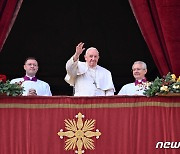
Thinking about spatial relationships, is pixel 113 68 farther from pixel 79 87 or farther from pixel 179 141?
pixel 179 141

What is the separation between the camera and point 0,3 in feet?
34.9

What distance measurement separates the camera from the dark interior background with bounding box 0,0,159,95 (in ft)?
48.6

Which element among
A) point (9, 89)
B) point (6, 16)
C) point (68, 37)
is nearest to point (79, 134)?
point (9, 89)

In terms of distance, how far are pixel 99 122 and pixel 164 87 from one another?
104 centimetres

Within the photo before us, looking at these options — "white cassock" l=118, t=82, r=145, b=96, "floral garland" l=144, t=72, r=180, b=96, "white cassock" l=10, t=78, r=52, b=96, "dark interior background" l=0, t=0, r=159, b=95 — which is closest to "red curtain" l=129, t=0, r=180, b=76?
"white cassock" l=118, t=82, r=145, b=96

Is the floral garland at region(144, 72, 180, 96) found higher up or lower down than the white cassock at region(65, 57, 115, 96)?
lower down

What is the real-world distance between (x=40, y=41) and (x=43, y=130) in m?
5.43

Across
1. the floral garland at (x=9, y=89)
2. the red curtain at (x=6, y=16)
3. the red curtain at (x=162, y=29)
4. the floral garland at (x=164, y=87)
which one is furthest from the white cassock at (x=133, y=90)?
the red curtain at (x=6, y=16)

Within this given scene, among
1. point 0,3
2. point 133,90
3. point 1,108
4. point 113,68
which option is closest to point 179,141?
point 133,90

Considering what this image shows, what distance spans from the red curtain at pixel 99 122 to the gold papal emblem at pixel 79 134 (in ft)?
0.15

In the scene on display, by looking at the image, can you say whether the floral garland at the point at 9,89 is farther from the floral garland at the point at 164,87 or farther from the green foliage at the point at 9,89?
the floral garland at the point at 164,87

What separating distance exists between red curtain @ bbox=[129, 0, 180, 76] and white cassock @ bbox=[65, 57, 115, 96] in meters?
0.95

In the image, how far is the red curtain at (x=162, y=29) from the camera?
34.0ft

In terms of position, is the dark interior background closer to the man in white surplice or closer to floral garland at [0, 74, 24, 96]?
the man in white surplice
